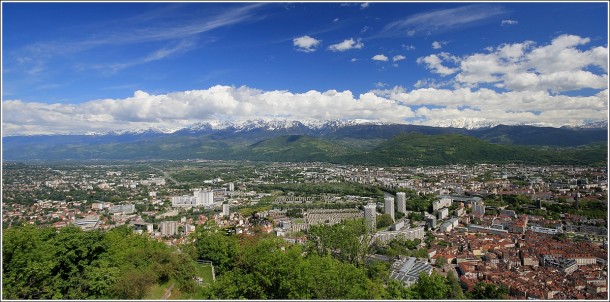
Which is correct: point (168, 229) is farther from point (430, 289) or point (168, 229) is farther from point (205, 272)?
point (430, 289)

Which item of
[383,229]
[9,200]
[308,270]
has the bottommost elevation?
[383,229]

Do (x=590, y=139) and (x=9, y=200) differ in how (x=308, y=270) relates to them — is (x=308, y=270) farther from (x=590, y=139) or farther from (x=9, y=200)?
(x=590, y=139)

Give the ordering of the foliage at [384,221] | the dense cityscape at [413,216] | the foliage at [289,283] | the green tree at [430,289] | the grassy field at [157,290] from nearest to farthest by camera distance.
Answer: the foliage at [289,283]
the green tree at [430,289]
the grassy field at [157,290]
the dense cityscape at [413,216]
the foliage at [384,221]

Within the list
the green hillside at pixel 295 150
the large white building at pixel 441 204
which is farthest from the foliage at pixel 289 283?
the green hillside at pixel 295 150

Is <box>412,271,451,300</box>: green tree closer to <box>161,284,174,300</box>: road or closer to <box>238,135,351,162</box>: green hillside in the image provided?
<box>161,284,174,300</box>: road

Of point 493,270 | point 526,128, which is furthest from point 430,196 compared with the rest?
point 526,128

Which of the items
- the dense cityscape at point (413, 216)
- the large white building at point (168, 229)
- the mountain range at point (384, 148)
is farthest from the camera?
the mountain range at point (384, 148)

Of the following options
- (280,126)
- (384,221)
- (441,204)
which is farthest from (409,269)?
(280,126)

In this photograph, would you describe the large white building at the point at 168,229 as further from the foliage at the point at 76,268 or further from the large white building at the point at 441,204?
the large white building at the point at 441,204
